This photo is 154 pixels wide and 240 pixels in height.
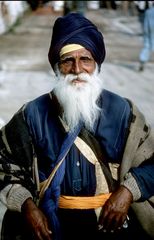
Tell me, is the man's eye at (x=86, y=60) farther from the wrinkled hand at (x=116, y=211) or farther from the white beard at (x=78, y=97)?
the wrinkled hand at (x=116, y=211)

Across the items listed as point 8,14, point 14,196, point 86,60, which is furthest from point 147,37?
point 8,14

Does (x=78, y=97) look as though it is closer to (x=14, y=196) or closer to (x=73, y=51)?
(x=73, y=51)

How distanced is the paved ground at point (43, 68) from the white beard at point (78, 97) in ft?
9.16

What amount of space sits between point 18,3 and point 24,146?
21.3m

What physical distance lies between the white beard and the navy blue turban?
12 centimetres

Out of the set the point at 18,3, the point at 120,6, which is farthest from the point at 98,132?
the point at 120,6

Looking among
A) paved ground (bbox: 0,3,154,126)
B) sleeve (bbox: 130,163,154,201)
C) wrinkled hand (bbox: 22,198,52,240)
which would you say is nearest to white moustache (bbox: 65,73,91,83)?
sleeve (bbox: 130,163,154,201)

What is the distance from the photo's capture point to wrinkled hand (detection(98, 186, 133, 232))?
8.14 feet

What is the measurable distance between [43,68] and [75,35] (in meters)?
8.28

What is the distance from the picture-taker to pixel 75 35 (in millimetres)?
2637

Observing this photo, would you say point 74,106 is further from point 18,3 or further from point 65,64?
point 18,3

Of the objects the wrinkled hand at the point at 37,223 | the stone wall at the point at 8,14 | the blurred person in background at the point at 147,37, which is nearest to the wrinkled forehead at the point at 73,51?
the wrinkled hand at the point at 37,223

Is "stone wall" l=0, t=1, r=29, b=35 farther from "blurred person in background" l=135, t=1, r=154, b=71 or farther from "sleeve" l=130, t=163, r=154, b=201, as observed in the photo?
"sleeve" l=130, t=163, r=154, b=201

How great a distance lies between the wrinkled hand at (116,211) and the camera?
248 cm
